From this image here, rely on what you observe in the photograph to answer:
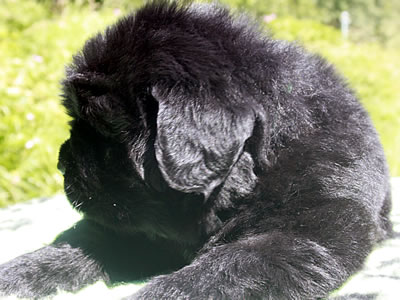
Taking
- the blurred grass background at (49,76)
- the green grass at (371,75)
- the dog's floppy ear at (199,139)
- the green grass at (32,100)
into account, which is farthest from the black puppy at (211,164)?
the green grass at (371,75)

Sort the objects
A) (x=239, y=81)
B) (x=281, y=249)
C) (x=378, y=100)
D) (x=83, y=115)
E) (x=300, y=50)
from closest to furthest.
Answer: (x=281, y=249) < (x=239, y=81) < (x=83, y=115) < (x=300, y=50) < (x=378, y=100)

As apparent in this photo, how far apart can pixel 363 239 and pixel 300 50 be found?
969 millimetres

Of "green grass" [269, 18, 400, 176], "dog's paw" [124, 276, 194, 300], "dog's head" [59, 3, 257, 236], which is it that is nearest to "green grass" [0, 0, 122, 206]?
"dog's head" [59, 3, 257, 236]

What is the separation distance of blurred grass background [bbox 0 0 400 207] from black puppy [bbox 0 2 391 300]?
407 mm

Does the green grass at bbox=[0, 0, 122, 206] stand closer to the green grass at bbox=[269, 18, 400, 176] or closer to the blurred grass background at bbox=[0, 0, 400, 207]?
the blurred grass background at bbox=[0, 0, 400, 207]

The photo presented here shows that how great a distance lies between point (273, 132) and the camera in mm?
2131

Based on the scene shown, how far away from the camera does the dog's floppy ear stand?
6.25 ft

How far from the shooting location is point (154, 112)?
2.12 m

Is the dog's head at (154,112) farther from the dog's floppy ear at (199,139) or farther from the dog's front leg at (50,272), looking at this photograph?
the dog's front leg at (50,272)

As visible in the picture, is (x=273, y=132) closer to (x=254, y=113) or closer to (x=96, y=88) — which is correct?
(x=254, y=113)

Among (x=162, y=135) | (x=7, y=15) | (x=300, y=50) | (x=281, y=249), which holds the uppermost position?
(x=7, y=15)

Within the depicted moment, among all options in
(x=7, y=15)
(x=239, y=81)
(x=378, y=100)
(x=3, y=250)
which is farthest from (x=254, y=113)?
(x=7, y=15)

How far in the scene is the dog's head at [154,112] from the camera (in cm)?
192

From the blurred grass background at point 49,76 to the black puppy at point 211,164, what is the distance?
407 mm
